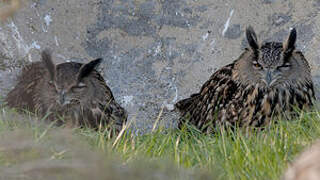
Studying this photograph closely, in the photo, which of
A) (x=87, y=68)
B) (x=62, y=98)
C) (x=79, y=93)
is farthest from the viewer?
(x=79, y=93)

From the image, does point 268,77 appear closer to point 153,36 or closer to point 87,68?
point 87,68

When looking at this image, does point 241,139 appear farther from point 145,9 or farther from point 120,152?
point 145,9

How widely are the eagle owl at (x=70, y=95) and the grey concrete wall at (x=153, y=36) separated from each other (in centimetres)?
53

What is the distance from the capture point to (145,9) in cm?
736

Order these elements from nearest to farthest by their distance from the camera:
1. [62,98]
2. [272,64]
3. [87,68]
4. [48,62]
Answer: [272,64] < [48,62] < [62,98] < [87,68]

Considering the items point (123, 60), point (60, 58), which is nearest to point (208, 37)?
point (123, 60)

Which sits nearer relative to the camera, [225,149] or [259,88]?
[225,149]

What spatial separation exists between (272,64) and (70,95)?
5.81 feet

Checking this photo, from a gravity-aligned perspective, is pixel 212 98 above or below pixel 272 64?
below

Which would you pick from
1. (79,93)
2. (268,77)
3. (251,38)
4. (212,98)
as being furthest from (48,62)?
(268,77)

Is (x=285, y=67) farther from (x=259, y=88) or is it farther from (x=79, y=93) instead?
(x=79, y=93)

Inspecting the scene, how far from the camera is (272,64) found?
5844mm

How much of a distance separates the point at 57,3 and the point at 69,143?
4.48 m

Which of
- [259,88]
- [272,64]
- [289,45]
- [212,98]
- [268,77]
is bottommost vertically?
[212,98]
